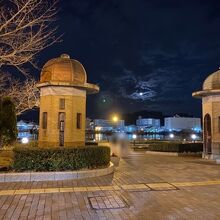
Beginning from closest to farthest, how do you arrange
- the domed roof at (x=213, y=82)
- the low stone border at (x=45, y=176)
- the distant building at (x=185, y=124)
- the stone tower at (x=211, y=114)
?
the low stone border at (x=45, y=176)
the stone tower at (x=211, y=114)
the domed roof at (x=213, y=82)
the distant building at (x=185, y=124)

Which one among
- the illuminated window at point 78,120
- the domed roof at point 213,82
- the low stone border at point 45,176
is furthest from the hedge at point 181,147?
the low stone border at point 45,176

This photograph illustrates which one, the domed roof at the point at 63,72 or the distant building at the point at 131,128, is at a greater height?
the domed roof at the point at 63,72

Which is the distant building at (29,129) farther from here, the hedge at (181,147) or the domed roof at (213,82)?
the domed roof at (213,82)

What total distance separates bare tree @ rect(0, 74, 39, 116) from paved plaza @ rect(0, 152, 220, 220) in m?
9.67

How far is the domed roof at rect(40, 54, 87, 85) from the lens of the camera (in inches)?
645

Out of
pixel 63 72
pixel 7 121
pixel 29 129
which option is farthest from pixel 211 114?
pixel 29 129

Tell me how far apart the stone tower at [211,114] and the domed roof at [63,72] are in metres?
8.55

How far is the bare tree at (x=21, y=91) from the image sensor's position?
1878cm

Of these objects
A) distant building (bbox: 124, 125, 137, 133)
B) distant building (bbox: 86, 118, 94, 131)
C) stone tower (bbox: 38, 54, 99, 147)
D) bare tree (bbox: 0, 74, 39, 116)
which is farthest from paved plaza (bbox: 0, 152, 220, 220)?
distant building (bbox: 124, 125, 137, 133)

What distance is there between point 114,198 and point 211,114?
14.0 m

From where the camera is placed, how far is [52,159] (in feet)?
37.9

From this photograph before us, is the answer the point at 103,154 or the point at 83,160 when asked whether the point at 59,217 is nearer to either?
the point at 83,160

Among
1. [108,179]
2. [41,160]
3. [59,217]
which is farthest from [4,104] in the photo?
[59,217]

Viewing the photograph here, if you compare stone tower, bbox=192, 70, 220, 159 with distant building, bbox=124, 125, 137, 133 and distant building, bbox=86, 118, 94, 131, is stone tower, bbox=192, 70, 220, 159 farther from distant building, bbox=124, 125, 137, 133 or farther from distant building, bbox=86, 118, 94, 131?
distant building, bbox=124, 125, 137, 133
